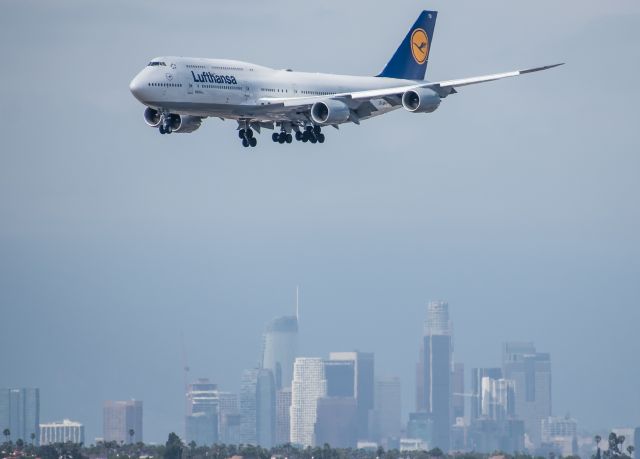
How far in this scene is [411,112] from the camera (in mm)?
110625

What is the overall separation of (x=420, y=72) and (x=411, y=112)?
17979 mm

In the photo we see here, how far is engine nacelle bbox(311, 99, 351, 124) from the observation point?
11100 cm

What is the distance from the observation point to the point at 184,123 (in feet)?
366

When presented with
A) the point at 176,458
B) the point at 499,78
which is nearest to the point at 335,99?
the point at 499,78

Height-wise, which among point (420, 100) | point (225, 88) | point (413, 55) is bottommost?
point (420, 100)

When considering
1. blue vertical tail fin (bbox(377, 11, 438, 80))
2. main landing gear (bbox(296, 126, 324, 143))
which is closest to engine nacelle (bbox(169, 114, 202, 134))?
main landing gear (bbox(296, 126, 324, 143))

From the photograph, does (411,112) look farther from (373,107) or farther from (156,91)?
(156,91)

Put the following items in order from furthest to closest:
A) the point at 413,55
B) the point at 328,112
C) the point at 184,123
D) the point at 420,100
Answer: the point at 413,55 → the point at 184,123 → the point at 328,112 → the point at 420,100

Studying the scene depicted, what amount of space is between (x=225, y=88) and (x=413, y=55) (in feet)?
77.7

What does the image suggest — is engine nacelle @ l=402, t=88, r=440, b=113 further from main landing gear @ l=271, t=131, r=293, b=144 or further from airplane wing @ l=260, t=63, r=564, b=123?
main landing gear @ l=271, t=131, r=293, b=144

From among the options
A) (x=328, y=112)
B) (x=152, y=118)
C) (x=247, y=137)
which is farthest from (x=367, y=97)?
(x=152, y=118)

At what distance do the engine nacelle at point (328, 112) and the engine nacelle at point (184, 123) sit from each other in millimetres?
7965

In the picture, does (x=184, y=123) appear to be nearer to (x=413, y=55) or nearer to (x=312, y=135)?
(x=312, y=135)

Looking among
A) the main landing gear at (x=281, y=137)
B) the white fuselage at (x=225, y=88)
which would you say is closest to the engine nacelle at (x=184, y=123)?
the white fuselage at (x=225, y=88)
